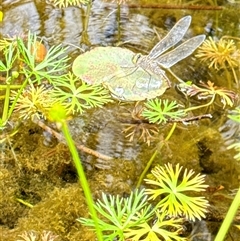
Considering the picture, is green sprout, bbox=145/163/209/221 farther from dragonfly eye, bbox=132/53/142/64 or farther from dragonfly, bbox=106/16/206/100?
dragonfly eye, bbox=132/53/142/64

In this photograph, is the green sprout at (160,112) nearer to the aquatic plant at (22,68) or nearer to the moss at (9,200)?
the aquatic plant at (22,68)

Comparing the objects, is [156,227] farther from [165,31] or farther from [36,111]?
[165,31]

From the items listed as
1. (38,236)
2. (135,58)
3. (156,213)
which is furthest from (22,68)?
(156,213)

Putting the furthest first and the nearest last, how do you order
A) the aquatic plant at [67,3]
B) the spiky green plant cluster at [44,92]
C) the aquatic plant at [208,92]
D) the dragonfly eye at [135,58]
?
1. the aquatic plant at [67,3]
2. the dragonfly eye at [135,58]
3. the aquatic plant at [208,92]
4. the spiky green plant cluster at [44,92]

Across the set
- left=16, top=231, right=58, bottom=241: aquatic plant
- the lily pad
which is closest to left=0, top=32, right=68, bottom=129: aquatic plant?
the lily pad

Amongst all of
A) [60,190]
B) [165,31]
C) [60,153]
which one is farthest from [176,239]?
[165,31]

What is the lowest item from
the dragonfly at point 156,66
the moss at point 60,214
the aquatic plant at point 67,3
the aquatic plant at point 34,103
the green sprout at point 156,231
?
the moss at point 60,214

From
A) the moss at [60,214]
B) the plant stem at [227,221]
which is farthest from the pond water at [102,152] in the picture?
the plant stem at [227,221]

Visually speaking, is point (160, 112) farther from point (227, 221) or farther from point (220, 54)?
point (227, 221)
